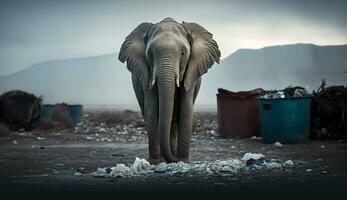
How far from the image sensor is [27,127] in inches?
711

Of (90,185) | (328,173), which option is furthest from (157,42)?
(328,173)

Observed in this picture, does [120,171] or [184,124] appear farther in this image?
[184,124]

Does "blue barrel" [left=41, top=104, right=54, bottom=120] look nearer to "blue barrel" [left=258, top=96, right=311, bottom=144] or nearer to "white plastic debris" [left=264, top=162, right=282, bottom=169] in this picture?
"blue barrel" [left=258, top=96, right=311, bottom=144]

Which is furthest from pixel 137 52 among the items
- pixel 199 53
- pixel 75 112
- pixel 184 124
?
pixel 75 112

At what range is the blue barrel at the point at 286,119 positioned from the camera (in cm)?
1221

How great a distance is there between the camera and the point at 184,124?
802 cm

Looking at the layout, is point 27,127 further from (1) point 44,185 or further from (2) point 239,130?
(1) point 44,185

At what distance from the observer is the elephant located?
7395mm

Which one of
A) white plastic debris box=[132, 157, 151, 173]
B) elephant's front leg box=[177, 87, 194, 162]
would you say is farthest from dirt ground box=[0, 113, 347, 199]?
elephant's front leg box=[177, 87, 194, 162]

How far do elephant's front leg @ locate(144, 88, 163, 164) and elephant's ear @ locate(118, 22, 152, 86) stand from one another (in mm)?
227

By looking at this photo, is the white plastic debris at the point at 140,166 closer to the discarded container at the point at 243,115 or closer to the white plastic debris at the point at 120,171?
the white plastic debris at the point at 120,171

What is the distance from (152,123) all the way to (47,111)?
12.7 meters

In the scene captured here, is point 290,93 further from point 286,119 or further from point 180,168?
point 180,168

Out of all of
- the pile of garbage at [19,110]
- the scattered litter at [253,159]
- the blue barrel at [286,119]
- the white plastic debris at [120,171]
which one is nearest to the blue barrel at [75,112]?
the pile of garbage at [19,110]
